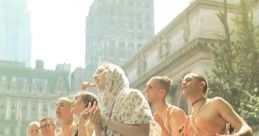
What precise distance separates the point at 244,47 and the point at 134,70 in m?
23.6

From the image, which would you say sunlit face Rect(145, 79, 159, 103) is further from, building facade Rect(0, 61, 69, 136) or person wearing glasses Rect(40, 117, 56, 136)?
building facade Rect(0, 61, 69, 136)

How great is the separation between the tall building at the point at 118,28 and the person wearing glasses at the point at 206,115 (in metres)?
103

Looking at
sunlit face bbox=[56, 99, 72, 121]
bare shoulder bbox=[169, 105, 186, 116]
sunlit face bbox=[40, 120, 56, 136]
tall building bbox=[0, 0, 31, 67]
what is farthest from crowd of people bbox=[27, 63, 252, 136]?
tall building bbox=[0, 0, 31, 67]

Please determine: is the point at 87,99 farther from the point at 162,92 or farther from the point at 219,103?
the point at 219,103

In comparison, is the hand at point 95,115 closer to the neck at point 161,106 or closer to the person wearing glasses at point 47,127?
the neck at point 161,106

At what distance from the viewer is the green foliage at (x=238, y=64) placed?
2388 cm

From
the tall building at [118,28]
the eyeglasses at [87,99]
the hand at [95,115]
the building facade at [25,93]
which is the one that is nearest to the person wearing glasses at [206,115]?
the hand at [95,115]

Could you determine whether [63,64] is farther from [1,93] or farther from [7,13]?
[7,13]

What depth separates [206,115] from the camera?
15.3 feet

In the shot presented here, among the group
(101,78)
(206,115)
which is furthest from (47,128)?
(206,115)

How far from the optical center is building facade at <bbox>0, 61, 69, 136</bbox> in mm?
86750

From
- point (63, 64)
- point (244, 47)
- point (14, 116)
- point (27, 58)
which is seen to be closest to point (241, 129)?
point (244, 47)

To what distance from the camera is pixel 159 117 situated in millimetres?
5918

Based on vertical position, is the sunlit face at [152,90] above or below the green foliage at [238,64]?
below
